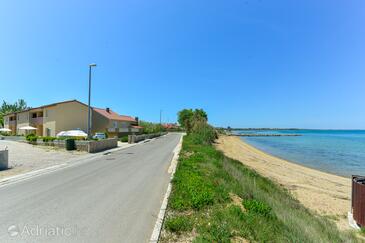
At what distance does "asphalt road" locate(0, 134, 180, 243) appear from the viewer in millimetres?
4898

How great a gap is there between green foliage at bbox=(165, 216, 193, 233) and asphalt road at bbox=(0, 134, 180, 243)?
1.46 ft

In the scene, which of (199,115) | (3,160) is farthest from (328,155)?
(3,160)

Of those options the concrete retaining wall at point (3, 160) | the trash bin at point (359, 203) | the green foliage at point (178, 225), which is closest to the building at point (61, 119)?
the concrete retaining wall at point (3, 160)

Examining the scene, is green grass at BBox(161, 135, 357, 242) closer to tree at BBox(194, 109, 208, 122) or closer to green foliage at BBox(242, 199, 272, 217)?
green foliage at BBox(242, 199, 272, 217)

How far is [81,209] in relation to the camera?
21.2 ft

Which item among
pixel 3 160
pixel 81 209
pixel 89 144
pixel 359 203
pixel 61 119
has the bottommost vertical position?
pixel 359 203

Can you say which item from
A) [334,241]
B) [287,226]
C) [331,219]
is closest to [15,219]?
[287,226]

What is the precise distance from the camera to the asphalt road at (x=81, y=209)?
490 centimetres

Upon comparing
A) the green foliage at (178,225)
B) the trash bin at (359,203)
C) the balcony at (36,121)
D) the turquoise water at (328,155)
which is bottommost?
the turquoise water at (328,155)

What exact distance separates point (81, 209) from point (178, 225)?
10.2ft

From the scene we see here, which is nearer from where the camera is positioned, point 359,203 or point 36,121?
point 359,203

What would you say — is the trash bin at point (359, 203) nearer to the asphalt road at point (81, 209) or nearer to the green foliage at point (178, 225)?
the green foliage at point (178, 225)

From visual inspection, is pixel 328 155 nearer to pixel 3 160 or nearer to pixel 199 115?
pixel 199 115

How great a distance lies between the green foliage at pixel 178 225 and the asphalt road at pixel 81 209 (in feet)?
1.46
